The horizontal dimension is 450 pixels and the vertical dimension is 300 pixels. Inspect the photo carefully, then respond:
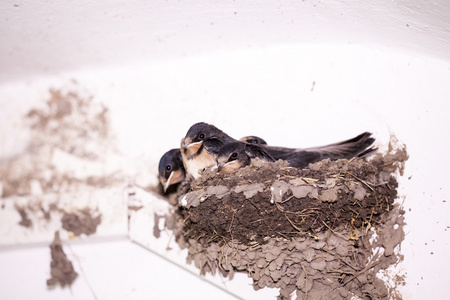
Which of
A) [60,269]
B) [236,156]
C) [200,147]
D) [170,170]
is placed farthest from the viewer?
[60,269]

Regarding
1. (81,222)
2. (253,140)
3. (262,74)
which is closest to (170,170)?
(253,140)

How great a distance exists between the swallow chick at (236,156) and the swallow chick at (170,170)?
0.41m

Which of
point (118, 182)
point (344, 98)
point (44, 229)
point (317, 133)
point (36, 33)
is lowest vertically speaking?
point (44, 229)

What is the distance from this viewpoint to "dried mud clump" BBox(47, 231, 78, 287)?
12.8 feet

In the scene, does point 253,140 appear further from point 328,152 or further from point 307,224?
point 307,224

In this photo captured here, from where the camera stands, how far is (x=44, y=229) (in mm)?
4027

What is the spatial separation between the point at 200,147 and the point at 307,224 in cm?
91

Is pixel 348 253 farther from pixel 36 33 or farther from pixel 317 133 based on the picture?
pixel 36 33

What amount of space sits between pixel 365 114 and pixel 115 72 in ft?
6.42

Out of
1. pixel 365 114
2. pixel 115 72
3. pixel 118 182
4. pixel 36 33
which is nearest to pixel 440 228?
pixel 365 114

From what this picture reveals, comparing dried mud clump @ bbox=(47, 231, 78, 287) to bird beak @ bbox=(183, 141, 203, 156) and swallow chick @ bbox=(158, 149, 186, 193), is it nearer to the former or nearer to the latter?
swallow chick @ bbox=(158, 149, 186, 193)

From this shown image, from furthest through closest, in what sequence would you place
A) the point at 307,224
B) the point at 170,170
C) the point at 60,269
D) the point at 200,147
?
the point at 60,269
the point at 170,170
the point at 200,147
the point at 307,224

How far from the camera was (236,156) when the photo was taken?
3.39 metres

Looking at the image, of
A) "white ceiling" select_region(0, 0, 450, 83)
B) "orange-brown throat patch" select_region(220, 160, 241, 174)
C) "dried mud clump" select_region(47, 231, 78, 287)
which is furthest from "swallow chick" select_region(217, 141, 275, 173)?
"dried mud clump" select_region(47, 231, 78, 287)
